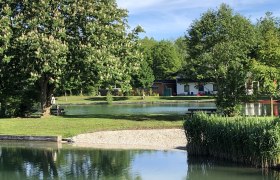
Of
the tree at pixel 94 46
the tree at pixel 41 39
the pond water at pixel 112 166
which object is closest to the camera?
the pond water at pixel 112 166

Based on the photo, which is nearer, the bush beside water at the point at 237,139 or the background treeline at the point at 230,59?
the bush beside water at the point at 237,139

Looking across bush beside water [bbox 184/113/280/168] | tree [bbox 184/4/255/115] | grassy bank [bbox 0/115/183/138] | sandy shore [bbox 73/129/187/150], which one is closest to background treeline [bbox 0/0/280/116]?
tree [bbox 184/4/255/115]

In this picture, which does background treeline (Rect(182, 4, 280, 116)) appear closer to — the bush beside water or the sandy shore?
the sandy shore

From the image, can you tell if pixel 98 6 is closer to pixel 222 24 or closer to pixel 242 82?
pixel 222 24

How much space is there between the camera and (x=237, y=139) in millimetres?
16062

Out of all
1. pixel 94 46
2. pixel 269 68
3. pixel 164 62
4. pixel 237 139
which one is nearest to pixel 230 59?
pixel 269 68

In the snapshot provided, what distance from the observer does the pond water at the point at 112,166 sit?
15469 mm

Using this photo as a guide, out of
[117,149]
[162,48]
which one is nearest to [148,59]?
[162,48]

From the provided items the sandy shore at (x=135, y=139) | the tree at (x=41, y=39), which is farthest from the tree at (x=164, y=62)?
the sandy shore at (x=135, y=139)

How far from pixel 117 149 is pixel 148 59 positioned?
7109 cm

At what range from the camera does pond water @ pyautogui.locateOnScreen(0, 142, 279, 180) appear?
1547 cm

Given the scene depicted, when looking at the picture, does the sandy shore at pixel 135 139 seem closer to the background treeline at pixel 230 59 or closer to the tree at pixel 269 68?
the background treeline at pixel 230 59

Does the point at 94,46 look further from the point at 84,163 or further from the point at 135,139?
the point at 84,163

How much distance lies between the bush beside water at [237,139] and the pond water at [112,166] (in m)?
0.48
